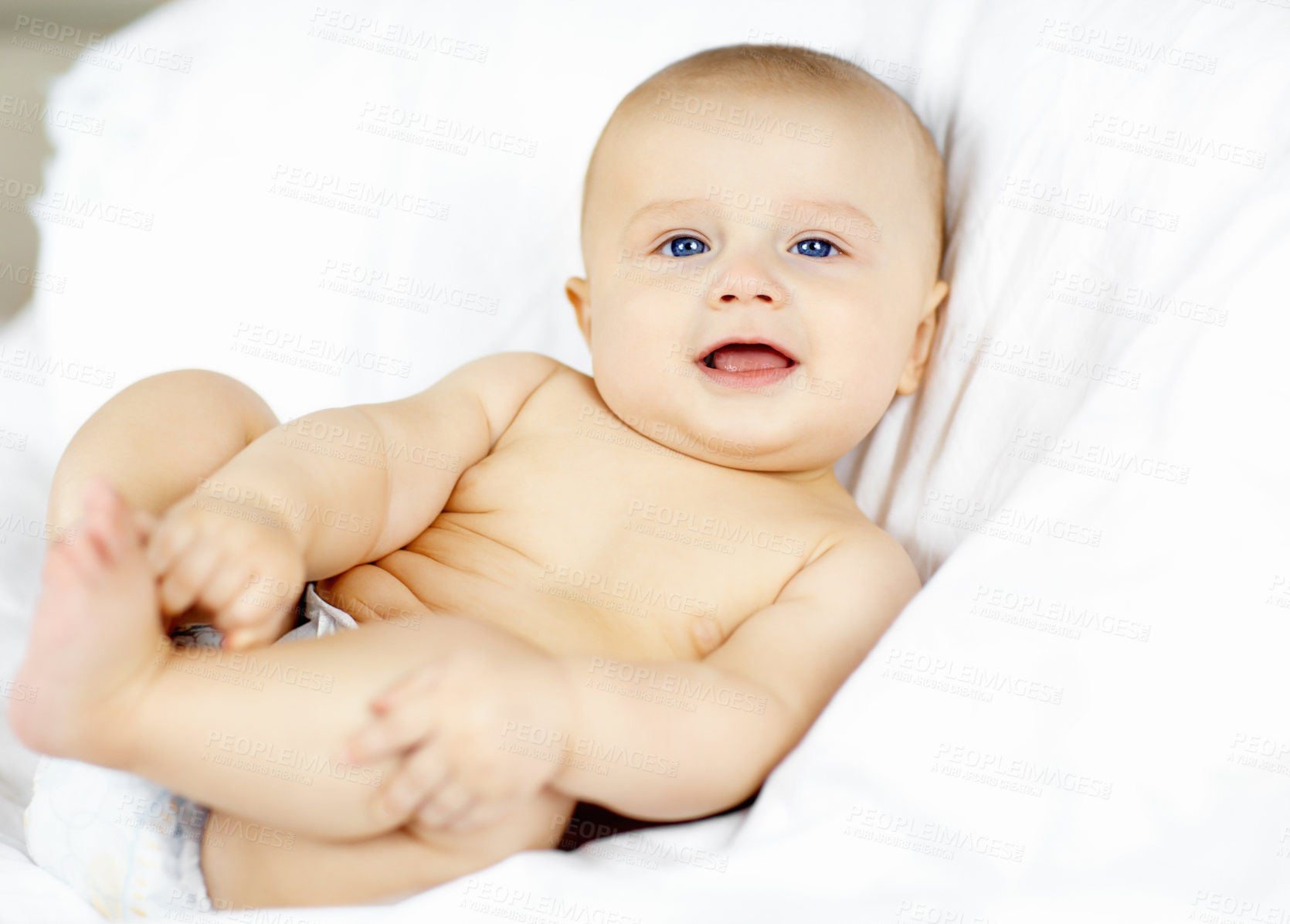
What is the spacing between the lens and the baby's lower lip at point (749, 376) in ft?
4.17

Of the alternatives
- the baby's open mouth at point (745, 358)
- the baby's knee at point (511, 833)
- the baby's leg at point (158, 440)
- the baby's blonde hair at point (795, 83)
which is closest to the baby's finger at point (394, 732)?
the baby's knee at point (511, 833)

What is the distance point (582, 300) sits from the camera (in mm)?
1549

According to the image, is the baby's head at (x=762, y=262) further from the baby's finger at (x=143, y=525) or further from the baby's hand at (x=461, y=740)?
the baby's finger at (x=143, y=525)

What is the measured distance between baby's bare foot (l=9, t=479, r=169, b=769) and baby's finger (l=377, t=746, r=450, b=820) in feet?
0.67

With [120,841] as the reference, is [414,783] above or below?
above

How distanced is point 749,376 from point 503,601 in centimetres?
38

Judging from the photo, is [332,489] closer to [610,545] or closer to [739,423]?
[610,545]

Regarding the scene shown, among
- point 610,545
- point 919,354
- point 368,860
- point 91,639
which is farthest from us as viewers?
point 919,354

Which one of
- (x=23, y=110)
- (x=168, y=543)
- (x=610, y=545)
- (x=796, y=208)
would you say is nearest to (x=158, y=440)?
(x=168, y=543)

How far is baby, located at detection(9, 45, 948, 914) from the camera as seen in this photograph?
854mm

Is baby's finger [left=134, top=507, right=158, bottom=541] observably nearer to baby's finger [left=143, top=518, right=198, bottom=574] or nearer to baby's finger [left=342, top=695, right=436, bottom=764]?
baby's finger [left=143, top=518, right=198, bottom=574]

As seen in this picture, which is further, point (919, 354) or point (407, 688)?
point (919, 354)

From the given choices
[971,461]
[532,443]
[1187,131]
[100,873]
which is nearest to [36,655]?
[100,873]

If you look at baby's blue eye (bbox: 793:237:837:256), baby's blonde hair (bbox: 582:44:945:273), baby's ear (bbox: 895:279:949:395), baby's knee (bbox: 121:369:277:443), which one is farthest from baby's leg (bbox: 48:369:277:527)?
baby's ear (bbox: 895:279:949:395)
